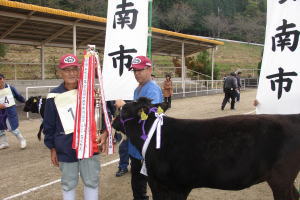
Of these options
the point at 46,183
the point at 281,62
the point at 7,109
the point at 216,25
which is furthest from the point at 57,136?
the point at 216,25

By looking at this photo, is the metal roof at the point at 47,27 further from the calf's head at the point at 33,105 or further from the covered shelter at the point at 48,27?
the calf's head at the point at 33,105

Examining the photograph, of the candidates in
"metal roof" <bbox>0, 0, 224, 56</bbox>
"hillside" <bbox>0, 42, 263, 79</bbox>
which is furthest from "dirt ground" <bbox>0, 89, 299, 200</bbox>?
"hillside" <bbox>0, 42, 263, 79</bbox>

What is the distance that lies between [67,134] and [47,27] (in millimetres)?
11410

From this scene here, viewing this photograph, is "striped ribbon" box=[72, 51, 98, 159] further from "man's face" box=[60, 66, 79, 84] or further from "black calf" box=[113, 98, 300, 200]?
"black calf" box=[113, 98, 300, 200]

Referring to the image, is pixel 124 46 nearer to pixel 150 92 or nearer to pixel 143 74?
pixel 143 74

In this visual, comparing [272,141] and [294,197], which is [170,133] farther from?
[294,197]

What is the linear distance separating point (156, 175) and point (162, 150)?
248 mm

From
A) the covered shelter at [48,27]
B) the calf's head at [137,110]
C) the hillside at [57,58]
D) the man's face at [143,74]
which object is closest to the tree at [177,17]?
the hillside at [57,58]

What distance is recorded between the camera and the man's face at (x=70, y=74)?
→ 2.82 m

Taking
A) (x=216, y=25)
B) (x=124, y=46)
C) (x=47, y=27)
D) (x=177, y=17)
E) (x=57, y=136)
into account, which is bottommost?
(x=57, y=136)

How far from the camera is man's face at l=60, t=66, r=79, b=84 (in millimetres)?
2822

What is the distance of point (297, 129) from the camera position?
2859 millimetres

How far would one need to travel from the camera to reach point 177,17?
54.0 m

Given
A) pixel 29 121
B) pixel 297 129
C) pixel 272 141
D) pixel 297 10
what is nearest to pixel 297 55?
pixel 297 10
